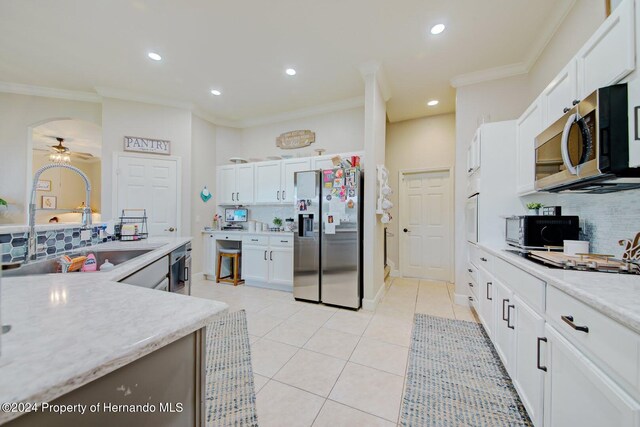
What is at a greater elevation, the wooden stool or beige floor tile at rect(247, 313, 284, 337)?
the wooden stool

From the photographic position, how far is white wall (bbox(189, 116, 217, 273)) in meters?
4.14

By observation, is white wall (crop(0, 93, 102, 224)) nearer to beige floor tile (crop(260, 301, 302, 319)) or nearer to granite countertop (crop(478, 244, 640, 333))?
beige floor tile (crop(260, 301, 302, 319))

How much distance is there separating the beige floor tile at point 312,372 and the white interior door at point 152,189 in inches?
120

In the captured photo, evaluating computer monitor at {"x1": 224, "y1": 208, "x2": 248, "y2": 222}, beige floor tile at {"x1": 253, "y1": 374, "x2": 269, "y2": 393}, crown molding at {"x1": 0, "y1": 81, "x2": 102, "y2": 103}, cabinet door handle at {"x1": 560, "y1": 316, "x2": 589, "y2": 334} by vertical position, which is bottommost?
beige floor tile at {"x1": 253, "y1": 374, "x2": 269, "y2": 393}

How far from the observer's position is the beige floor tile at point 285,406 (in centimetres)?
139

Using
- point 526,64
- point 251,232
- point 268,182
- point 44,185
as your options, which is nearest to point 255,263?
point 251,232

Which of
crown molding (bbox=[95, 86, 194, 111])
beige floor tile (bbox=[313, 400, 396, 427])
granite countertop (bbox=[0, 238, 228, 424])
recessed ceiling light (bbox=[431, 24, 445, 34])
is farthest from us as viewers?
crown molding (bbox=[95, 86, 194, 111])

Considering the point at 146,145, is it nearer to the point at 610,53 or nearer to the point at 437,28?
the point at 437,28

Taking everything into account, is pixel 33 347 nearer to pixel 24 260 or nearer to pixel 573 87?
pixel 24 260

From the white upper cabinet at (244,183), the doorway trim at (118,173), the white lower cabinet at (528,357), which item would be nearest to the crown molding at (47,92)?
the doorway trim at (118,173)

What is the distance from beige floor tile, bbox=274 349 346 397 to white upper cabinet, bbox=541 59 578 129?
2392mm

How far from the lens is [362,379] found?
1.74m

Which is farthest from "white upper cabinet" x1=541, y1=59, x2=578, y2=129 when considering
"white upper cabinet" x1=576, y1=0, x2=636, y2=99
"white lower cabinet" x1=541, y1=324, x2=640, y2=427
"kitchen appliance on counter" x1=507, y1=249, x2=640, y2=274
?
"white lower cabinet" x1=541, y1=324, x2=640, y2=427

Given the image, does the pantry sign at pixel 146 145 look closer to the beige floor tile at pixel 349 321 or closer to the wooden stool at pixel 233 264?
the wooden stool at pixel 233 264
